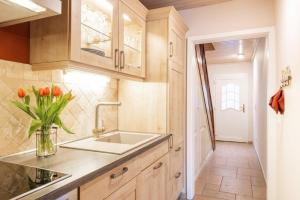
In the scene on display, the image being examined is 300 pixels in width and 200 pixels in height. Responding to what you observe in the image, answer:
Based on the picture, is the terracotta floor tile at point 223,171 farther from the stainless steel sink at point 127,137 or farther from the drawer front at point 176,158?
the stainless steel sink at point 127,137

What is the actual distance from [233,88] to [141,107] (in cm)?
491

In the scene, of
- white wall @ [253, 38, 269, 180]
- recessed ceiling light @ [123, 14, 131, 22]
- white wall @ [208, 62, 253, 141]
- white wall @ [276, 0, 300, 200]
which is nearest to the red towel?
white wall @ [276, 0, 300, 200]

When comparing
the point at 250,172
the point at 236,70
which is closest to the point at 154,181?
the point at 250,172

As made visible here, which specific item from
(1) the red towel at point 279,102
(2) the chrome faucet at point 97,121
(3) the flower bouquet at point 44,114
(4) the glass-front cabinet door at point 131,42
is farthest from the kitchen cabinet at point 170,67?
(3) the flower bouquet at point 44,114

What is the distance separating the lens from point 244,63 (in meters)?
6.17

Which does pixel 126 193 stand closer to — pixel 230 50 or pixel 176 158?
pixel 176 158

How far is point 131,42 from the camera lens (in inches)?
75.0

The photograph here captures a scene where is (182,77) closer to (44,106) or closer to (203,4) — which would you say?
(203,4)

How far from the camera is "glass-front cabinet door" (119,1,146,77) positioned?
1.69m

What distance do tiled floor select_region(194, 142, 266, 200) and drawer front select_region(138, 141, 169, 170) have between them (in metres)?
1.15

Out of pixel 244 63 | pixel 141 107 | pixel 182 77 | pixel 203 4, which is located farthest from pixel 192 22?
pixel 244 63

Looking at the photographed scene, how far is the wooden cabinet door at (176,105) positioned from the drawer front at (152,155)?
24 centimetres

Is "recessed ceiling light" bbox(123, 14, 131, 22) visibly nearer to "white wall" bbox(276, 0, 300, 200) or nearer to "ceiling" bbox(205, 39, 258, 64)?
"white wall" bbox(276, 0, 300, 200)

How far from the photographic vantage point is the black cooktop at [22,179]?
79 cm
